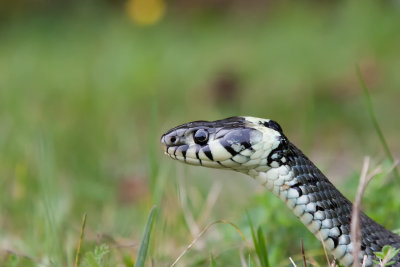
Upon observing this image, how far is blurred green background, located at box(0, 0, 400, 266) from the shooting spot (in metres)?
3.36

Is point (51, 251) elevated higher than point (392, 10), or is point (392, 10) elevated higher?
point (392, 10)

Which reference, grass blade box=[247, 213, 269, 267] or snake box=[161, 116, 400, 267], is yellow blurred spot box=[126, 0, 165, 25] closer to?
snake box=[161, 116, 400, 267]

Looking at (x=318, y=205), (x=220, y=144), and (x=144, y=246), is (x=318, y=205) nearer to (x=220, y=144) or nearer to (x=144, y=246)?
(x=220, y=144)

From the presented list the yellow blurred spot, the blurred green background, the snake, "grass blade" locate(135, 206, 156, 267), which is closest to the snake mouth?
the snake

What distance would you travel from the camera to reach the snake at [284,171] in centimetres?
273

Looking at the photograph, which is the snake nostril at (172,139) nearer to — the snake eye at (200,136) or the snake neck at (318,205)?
the snake eye at (200,136)

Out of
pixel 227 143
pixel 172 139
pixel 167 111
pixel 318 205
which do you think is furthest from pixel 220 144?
pixel 167 111

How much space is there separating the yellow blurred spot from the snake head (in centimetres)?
797

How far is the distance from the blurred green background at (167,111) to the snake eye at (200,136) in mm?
371

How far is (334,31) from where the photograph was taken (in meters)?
10.0

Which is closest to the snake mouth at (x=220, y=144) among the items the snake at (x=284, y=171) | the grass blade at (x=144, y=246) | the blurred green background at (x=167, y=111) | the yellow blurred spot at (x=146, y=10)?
the snake at (x=284, y=171)

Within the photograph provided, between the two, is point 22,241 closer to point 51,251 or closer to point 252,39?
point 51,251

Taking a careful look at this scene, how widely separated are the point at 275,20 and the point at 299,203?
1010cm

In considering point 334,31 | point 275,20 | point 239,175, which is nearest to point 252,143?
point 239,175
